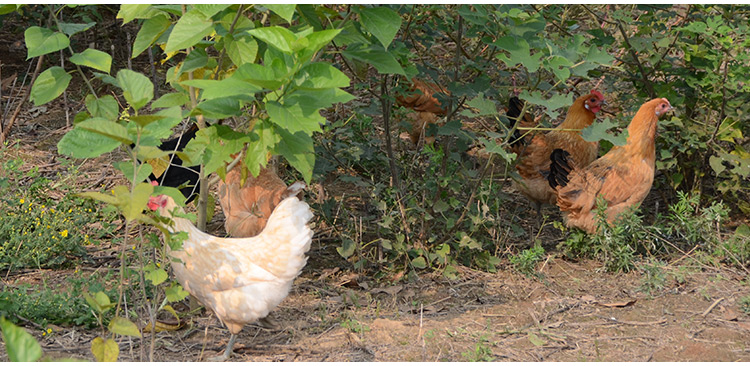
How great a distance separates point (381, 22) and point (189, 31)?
730 millimetres

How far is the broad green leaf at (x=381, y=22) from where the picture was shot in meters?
2.65

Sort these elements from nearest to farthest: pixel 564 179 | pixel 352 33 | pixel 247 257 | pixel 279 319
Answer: pixel 352 33, pixel 247 257, pixel 279 319, pixel 564 179

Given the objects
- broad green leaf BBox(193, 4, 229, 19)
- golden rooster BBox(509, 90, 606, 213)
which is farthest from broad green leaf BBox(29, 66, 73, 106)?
golden rooster BBox(509, 90, 606, 213)

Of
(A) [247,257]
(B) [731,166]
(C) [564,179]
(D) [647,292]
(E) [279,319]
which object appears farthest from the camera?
(B) [731,166]

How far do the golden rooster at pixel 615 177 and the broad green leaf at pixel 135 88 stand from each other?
10.2 feet

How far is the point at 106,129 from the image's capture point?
2143mm

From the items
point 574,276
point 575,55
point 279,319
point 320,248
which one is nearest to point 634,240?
point 574,276

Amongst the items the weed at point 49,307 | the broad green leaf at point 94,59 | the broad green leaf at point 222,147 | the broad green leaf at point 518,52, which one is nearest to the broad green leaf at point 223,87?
the broad green leaf at point 222,147

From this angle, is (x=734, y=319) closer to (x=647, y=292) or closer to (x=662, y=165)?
(x=647, y=292)

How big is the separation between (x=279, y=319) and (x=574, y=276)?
1876 millimetres

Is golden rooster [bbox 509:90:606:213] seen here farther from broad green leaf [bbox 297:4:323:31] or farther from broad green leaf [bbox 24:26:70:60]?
broad green leaf [bbox 24:26:70:60]

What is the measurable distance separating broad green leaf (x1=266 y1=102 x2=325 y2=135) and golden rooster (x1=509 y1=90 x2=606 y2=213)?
2873mm

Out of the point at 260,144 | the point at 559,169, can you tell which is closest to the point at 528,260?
the point at 559,169

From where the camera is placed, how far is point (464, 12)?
326 centimetres
